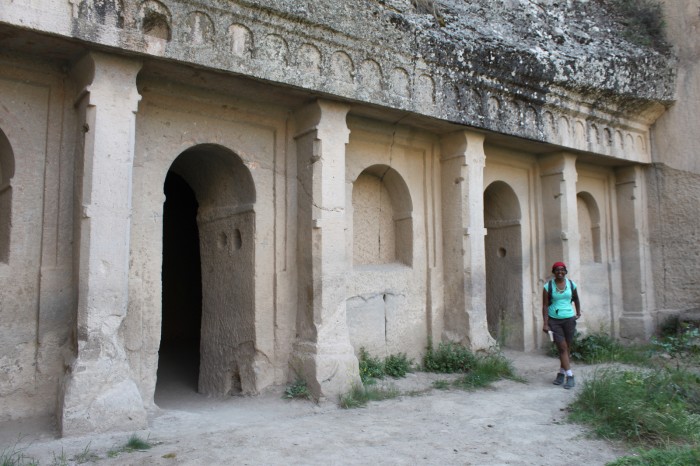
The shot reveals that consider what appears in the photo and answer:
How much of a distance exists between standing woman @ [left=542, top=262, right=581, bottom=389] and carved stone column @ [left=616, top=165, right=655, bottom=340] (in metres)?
4.25

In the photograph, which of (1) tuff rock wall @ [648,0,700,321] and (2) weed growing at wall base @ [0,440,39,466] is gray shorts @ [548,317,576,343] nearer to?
(1) tuff rock wall @ [648,0,700,321]

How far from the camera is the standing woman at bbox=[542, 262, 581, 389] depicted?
7.02 m

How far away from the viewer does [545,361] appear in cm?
866

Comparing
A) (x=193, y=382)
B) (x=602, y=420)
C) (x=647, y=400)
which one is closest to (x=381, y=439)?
(x=602, y=420)

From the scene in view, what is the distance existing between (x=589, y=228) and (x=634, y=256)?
0.92 meters

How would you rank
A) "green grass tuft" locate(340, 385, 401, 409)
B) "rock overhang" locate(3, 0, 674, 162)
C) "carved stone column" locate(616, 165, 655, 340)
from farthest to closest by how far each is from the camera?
"carved stone column" locate(616, 165, 655, 340), "green grass tuft" locate(340, 385, 401, 409), "rock overhang" locate(3, 0, 674, 162)

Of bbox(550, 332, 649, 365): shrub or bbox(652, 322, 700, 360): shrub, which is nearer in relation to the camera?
bbox(652, 322, 700, 360): shrub

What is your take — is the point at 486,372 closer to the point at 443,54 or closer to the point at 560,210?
the point at 560,210

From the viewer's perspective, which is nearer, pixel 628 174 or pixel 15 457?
pixel 15 457

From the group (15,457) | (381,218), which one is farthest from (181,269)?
(15,457)

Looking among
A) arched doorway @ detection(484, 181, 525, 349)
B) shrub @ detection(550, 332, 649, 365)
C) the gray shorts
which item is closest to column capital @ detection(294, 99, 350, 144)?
the gray shorts

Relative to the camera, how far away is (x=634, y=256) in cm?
1069

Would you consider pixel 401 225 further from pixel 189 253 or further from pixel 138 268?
pixel 189 253

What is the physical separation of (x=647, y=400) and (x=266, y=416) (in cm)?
358
